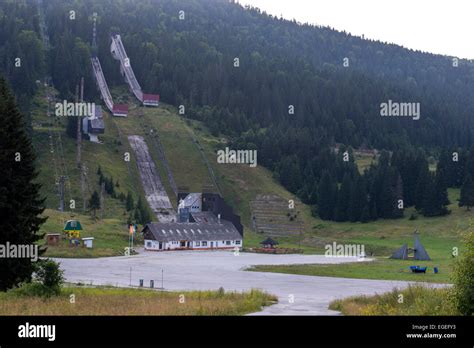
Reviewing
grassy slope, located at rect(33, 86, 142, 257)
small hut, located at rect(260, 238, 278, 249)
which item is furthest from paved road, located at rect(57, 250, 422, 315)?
small hut, located at rect(260, 238, 278, 249)

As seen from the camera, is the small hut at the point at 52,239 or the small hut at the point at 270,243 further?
the small hut at the point at 270,243

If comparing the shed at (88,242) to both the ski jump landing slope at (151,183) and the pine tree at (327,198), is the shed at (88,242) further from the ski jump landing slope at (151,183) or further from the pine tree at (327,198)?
the pine tree at (327,198)

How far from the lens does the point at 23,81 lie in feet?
504

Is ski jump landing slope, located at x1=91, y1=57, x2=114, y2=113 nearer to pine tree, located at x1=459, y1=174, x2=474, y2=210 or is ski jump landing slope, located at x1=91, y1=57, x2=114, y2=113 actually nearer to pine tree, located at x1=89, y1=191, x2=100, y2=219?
pine tree, located at x1=89, y1=191, x2=100, y2=219

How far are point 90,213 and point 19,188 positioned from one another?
69780mm

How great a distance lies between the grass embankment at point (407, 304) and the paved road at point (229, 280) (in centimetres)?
134

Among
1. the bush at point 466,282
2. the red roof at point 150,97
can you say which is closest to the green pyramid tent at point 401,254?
the bush at point 466,282

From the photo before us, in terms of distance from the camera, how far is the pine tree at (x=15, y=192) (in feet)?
116

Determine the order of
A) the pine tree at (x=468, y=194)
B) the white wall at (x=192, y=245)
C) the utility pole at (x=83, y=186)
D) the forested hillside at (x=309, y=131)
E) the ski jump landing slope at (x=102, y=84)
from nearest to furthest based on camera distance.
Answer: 1. the white wall at (x=192, y=245)
2. the utility pole at (x=83, y=186)
3. the pine tree at (x=468, y=194)
4. the forested hillside at (x=309, y=131)
5. the ski jump landing slope at (x=102, y=84)

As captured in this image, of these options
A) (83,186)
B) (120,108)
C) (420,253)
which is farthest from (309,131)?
(420,253)

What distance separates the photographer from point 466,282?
75.2ft

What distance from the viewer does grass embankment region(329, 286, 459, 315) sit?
24.2m

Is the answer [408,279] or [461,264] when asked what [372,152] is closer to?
[408,279]

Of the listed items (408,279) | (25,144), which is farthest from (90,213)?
(25,144)
